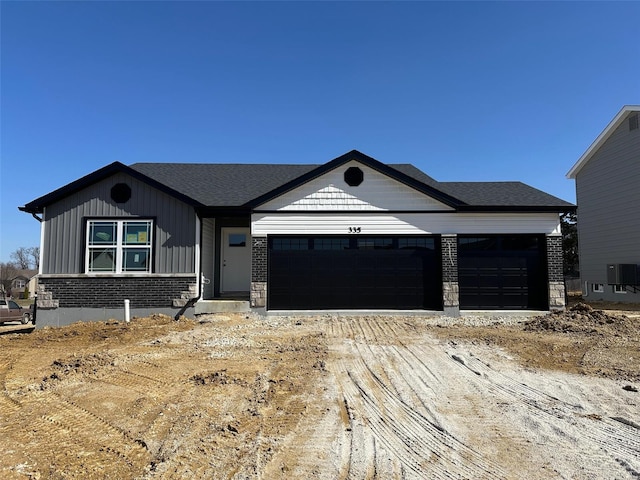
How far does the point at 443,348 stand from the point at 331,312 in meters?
4.75

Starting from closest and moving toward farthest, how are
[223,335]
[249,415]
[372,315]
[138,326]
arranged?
[249,415]
[223,335]
[138,326]
[372,315]

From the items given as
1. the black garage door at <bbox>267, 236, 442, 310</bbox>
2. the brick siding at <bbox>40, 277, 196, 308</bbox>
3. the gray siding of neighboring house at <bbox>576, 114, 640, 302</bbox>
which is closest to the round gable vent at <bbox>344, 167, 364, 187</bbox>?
the black garage door at <bbox>267, 236, 442, 310</bbox>

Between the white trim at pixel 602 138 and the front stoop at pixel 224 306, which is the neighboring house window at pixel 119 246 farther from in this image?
the white trim at pixel 602 138

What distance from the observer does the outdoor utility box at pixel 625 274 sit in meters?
16.5

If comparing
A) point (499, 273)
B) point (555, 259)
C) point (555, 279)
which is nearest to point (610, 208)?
point (555, 259)

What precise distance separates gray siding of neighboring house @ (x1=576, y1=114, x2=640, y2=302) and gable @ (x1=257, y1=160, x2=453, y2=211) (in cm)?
1078

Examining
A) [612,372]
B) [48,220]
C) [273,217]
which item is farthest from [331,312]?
[48,220]

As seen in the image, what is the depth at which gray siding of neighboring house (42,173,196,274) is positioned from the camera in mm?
12180

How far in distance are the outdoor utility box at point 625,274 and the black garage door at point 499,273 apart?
23.4ft

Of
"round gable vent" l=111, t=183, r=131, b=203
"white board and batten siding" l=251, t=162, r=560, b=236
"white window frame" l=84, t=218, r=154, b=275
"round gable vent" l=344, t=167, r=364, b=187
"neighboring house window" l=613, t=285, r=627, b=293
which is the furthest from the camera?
"neighboring house window" l=613, t=285, r=627, b=293

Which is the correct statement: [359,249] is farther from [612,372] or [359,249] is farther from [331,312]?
[612,372]

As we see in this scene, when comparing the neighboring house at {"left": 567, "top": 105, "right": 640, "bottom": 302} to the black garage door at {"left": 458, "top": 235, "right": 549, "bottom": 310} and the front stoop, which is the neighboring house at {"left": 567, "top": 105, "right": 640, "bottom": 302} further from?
the front stoop

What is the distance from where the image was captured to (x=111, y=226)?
12320mm

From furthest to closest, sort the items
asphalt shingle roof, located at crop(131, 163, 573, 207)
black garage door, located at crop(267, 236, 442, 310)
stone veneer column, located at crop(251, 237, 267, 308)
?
asphalt shingle roof, located at crop(131, 163, 573, 207)
black garage door, located at crop(267, 236, 442, 310)
stone veneer column, located at crop(251, 237, 267, 308)
